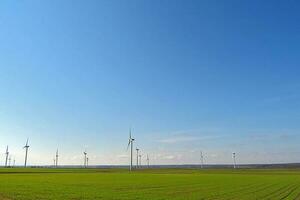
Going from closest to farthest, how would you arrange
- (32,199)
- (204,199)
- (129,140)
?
(32,199) < (204,199) < (129,140)

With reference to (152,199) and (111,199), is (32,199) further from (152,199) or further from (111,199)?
(152,199)

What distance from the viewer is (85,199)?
1359 inches

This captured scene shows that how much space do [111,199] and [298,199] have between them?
19654mm

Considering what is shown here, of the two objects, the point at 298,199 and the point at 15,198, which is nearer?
the point at 15,198

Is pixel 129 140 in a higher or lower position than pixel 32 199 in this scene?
higher

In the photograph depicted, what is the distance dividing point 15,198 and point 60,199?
437cm

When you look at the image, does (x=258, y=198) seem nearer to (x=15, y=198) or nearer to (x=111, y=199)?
(x=111, y=199)

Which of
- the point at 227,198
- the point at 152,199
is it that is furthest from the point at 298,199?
the point at 152,199

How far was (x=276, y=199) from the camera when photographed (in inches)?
1444

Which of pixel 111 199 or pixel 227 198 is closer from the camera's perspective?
pixel 111 199

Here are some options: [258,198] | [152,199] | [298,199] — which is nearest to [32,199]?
[152,199]

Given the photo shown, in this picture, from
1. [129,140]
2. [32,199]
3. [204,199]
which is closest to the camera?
[32,199]

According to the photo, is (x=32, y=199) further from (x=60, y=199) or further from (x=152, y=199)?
(x=152, y=199)

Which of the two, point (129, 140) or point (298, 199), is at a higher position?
point (129, 140)
